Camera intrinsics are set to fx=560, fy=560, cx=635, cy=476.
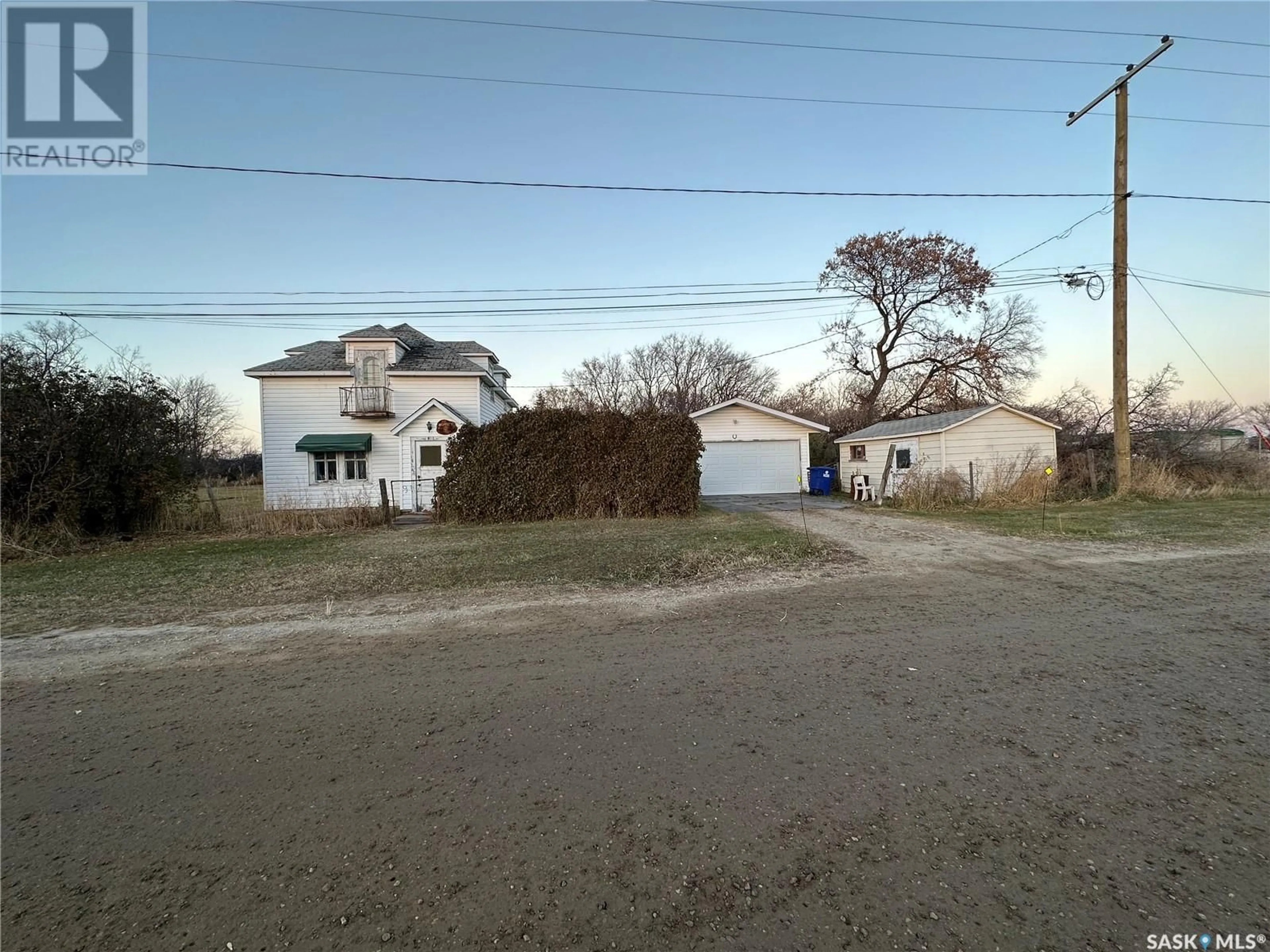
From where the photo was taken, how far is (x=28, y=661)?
4.65m

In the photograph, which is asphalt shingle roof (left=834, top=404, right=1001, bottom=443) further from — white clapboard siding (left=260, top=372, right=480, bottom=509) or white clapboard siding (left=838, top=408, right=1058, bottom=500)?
white clapboard siding (left=260, top=372, right=480, bottom=509)

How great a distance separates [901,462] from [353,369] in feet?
66.7

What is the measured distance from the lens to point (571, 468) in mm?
14367

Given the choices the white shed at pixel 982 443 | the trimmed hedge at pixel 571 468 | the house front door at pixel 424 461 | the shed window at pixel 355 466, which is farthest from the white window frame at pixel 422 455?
the white shed at pixel 982 443

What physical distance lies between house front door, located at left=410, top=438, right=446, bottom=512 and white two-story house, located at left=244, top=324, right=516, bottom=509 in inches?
49.8

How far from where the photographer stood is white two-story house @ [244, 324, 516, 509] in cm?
2047

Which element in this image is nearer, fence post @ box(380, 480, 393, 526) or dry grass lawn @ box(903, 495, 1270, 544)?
dry grass lawn @ box(903, 495, 1270, 544)

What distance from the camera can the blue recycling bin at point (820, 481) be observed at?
23.3m

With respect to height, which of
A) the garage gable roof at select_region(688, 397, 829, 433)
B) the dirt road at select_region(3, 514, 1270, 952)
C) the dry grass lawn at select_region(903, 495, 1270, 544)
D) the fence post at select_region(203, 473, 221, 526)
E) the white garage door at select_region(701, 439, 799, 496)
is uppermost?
the garage gable roof at select_region(688, 397, 829, 433)

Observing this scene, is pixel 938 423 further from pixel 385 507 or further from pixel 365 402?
pixel 365 402

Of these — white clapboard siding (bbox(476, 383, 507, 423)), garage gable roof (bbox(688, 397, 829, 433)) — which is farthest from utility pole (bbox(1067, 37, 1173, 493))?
white clapboard siding (bbox(476, 383, 507, 423))

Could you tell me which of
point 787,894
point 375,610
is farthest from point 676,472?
point 787,894

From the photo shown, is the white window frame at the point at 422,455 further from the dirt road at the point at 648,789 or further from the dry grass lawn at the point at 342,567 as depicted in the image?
the dirt road at the point at 648,789

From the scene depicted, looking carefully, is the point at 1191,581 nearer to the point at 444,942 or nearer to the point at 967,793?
the point at 967,793
